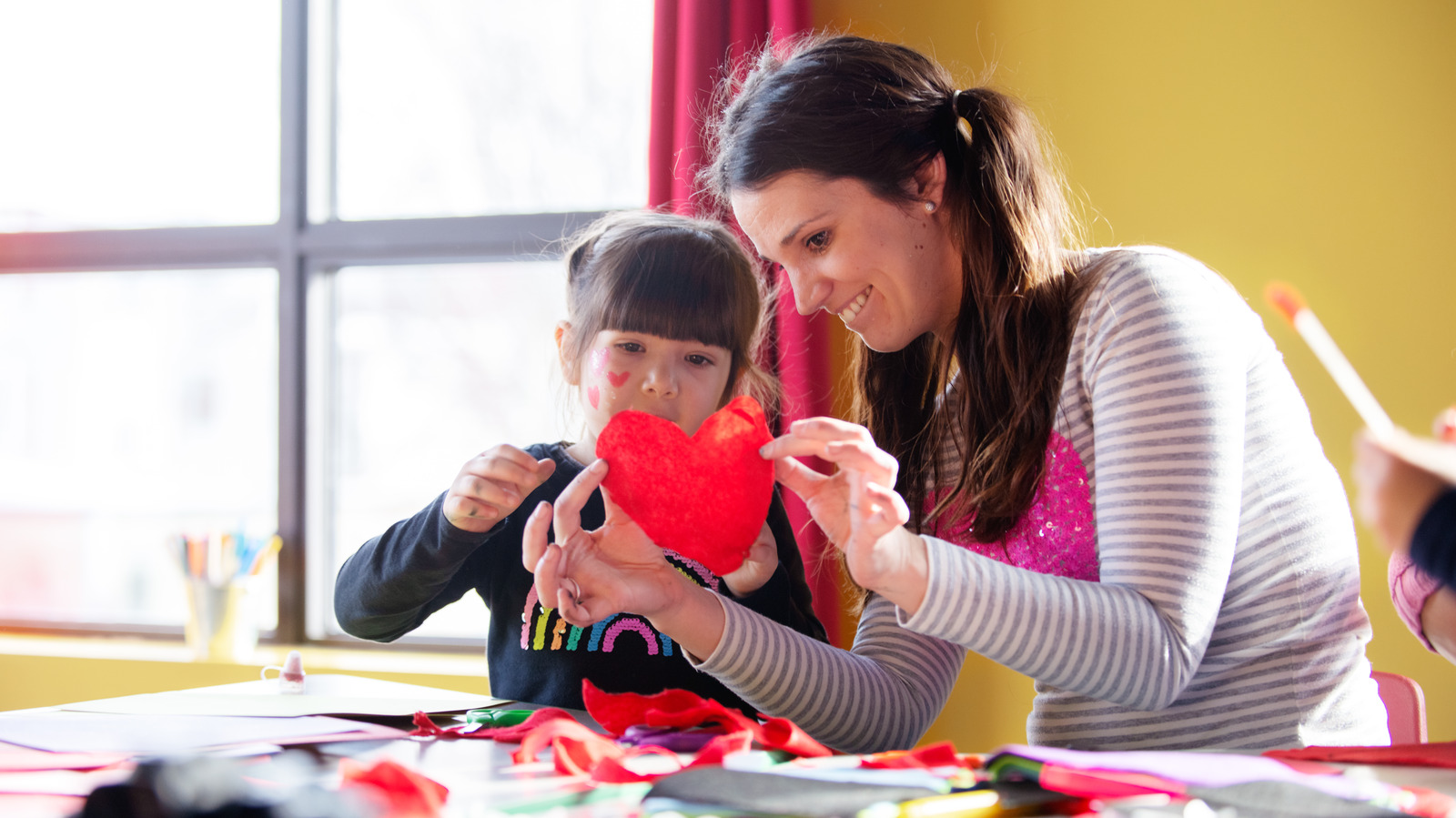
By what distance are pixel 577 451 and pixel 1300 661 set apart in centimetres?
100

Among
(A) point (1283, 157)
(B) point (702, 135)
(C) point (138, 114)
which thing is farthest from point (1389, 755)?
(C) point (138, 114)

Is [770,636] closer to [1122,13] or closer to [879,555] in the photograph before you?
[879,555]

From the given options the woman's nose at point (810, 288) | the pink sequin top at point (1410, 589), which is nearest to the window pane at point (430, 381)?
the woman's nose at point (810, 288)

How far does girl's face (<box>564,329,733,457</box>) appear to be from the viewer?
4.43 ft

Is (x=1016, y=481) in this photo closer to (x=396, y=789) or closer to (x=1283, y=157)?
(x=396, y=789)

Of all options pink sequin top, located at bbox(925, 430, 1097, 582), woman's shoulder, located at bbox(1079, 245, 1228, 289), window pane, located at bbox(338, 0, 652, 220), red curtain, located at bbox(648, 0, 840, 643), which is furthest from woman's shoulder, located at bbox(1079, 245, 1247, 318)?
window pane, located at bbox(338, 0, 652, 220)

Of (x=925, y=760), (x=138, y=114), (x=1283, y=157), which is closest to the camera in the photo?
(x=925, y=760)

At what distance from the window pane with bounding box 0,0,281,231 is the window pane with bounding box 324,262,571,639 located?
424 mm

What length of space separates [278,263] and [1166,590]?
8.26 feet

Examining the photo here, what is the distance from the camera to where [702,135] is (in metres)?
2.27

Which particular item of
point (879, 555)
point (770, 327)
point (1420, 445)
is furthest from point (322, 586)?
point (1420, 445)

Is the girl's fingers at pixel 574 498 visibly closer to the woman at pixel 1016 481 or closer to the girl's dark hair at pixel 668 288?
the woman at pixel 1016 481

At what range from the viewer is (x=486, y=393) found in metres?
2.76

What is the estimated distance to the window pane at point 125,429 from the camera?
113 inches
